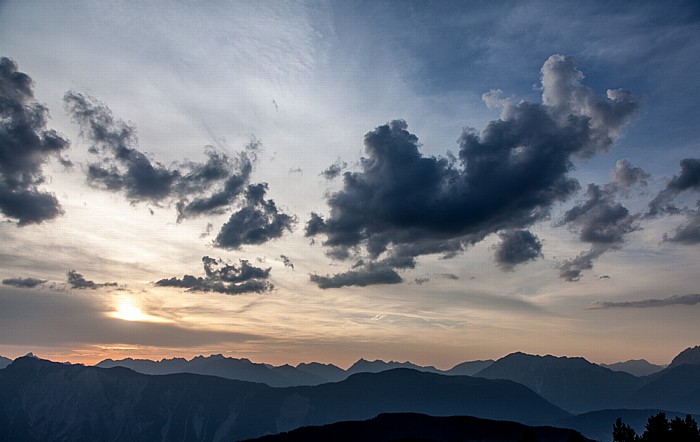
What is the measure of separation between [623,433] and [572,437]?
47.7m

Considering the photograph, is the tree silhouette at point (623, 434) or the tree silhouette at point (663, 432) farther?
the tree silhouette at point (623, 434)

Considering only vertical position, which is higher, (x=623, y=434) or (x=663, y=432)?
(x=663, y=432)

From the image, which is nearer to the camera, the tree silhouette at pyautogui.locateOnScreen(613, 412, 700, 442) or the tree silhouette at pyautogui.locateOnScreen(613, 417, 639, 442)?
the tree silhouette at pyautogui.locateOnScreen(613, 412, 700, 442)

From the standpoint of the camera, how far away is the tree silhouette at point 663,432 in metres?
91.2

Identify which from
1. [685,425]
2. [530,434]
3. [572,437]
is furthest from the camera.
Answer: [572,437]

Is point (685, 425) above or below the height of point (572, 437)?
above

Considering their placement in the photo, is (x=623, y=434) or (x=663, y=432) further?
(x=663, y=432)

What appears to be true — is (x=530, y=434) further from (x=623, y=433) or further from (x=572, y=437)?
(x=623, y=433)

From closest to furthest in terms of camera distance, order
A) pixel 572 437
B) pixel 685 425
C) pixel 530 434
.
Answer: pixel 685 425
pixel 530 434
pixel 572 437

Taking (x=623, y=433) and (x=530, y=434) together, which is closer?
(x=623, y=433)

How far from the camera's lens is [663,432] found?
308 feet

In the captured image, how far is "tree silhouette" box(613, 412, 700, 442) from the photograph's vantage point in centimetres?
9119

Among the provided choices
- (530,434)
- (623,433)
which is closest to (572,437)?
(530,434)

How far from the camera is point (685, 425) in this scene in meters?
93.2
